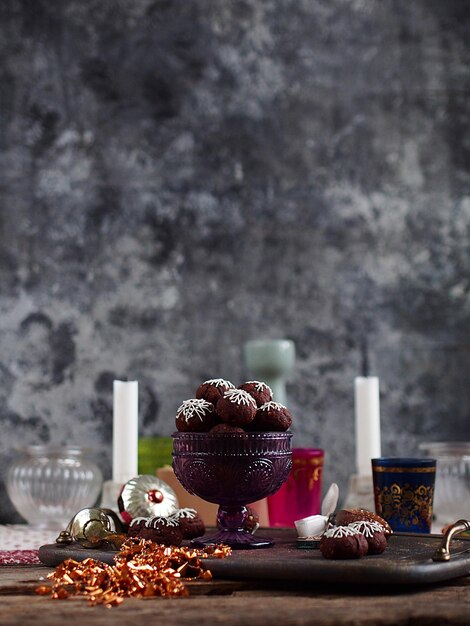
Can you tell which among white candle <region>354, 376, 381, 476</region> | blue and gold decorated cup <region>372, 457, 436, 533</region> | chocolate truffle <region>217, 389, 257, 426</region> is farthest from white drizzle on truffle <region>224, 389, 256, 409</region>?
white candle <region>354, 376, 381, 476</region>

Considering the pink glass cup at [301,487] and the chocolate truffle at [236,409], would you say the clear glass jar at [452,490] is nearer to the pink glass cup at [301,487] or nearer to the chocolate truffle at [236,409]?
the pink glass cup at [301,487]

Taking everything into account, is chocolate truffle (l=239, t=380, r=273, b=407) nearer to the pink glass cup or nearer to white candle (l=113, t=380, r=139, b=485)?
the pink glass cup

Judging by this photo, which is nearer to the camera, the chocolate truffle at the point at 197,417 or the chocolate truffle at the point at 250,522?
the chocolate truffle at the point at 197,417

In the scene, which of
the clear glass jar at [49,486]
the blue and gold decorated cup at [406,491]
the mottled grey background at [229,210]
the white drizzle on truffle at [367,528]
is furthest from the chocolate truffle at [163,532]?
the mottled grey background at [229,210]

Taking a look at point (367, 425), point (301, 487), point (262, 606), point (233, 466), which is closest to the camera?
point (262, 606)

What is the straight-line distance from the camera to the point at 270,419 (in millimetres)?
1246

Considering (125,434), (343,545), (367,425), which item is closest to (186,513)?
(343,545)

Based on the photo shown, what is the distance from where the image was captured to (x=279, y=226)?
2457mm

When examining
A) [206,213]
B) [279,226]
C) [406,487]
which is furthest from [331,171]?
[406,487]

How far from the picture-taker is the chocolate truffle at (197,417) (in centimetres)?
123

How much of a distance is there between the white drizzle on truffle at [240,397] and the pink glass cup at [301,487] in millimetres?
453

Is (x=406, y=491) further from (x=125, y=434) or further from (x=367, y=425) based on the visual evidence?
(x=125, y=434)

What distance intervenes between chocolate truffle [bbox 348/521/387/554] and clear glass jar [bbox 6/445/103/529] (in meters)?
0.93

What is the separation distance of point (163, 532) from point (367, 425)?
0.79m
